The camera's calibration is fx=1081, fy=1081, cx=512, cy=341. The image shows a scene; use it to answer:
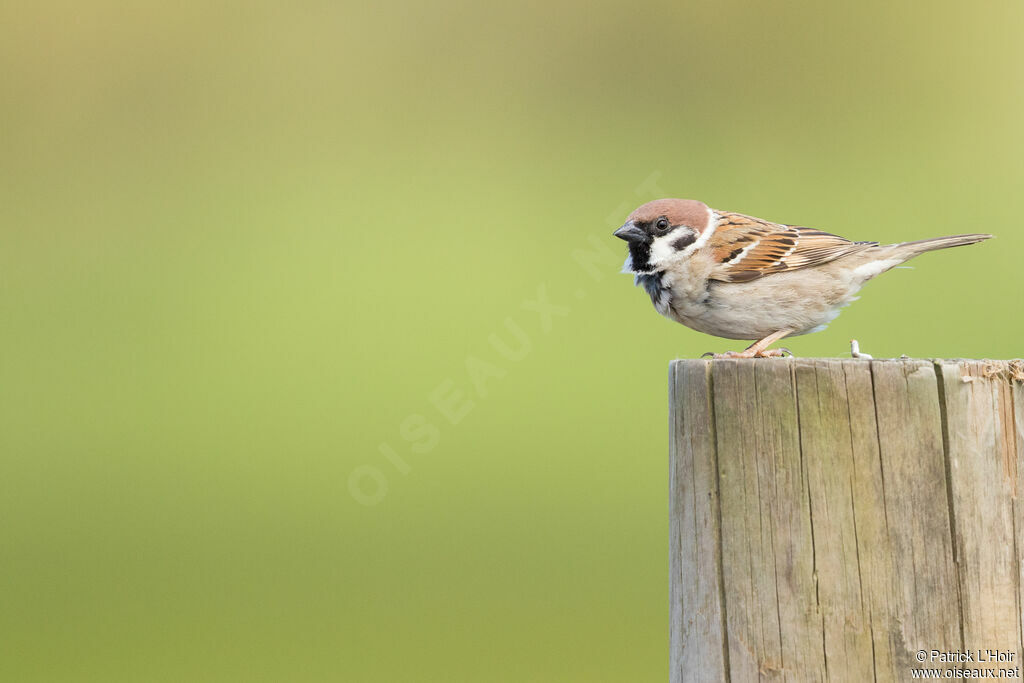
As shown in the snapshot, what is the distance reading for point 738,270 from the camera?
4754mm

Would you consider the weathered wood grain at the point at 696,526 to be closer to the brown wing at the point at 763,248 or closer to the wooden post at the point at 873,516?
the wooden post at the point at 873,516

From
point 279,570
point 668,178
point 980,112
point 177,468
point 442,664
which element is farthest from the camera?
point 980,112

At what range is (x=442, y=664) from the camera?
8000 millimetres

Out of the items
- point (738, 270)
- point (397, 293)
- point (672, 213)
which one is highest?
point (397, 293)

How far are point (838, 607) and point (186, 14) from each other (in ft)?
56.7

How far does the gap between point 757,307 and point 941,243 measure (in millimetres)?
895

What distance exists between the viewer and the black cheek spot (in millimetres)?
4797

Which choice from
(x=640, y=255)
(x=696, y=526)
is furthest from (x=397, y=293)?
(x=696, y=526)

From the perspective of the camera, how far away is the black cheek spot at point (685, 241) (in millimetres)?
4797

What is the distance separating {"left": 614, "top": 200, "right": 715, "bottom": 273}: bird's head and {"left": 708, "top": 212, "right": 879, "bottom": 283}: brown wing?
13 cm

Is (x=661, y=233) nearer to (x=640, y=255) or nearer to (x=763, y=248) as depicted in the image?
(x=640, y=255)

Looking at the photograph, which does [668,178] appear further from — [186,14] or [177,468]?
[186,14]

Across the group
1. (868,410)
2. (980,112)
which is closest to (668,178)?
(980,112)

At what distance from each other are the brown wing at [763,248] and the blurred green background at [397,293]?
12.4 feet
